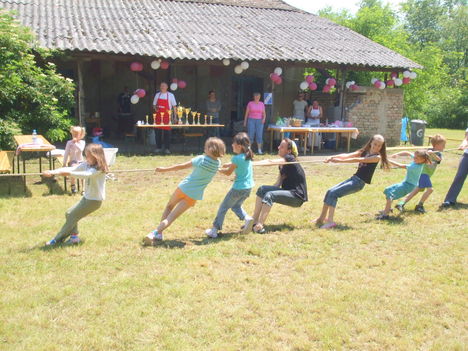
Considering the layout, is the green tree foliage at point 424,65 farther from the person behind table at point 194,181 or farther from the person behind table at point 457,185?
the person behind table at point 194,181

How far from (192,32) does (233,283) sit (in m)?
11.8

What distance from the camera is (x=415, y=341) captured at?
3.66 meters

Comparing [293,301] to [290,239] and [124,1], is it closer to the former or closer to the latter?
[290,239]

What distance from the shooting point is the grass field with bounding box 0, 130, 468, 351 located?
3.65 meters

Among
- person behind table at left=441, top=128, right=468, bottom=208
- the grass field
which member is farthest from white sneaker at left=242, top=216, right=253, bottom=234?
person behind table at left=441, top=128, right=468, bottom=208

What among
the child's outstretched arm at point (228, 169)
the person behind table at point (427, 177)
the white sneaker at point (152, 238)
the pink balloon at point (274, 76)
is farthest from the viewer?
the pink balloon at point (274, 76)

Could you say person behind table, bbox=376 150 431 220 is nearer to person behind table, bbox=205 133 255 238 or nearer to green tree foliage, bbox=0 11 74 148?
person behind table, bbox=205 133 255 238

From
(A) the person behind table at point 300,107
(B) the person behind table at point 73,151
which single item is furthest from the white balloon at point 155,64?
(B) the person behind table at point 73,151

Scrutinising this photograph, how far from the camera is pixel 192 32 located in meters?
15.0

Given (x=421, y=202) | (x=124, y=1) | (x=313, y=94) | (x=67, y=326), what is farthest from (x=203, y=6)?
(x=67, y=326)

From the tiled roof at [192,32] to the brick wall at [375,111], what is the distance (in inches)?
45.1

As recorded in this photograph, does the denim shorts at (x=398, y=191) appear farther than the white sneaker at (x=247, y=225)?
Yes

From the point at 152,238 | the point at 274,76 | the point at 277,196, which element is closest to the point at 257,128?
the point at 274,76

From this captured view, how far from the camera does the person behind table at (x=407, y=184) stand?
6.97 metres
